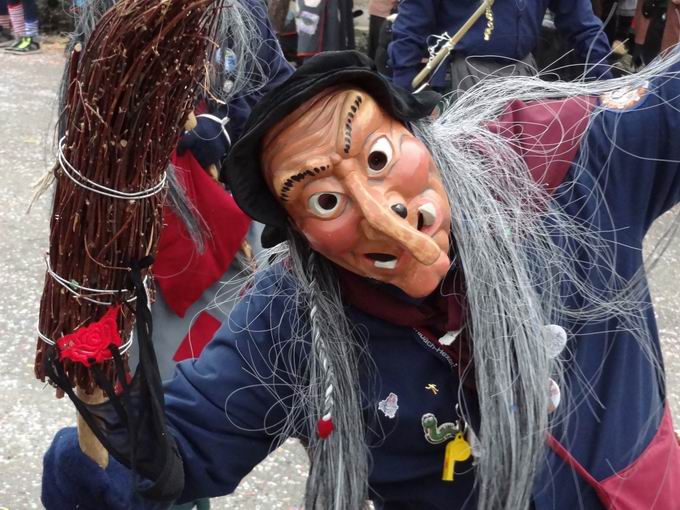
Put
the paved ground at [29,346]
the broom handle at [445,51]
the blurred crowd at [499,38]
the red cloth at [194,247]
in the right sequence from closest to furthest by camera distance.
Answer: the broom handle at [445,51] → the red cloth at [194,247] → the paved ground at [29,346] → the blurred crowd at [499,38]

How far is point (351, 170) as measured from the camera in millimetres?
1286

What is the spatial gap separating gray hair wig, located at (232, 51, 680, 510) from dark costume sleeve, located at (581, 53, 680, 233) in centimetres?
5

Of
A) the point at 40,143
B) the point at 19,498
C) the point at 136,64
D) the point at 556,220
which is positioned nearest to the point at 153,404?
the point at 136,64

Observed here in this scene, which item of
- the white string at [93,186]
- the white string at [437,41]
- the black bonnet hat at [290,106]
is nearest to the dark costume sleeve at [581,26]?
the white string at [437,41]

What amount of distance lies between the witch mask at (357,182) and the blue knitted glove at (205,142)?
0.85 metres

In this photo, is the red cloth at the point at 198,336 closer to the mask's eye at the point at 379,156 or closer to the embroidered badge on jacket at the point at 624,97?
the mask's eye at the point at 379,156

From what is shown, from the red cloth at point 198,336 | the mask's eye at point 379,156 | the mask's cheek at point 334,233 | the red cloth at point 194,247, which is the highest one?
the mask's eye at point 379,156

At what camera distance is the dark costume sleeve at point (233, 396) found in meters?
1.41

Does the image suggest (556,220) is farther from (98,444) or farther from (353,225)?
(98,444)

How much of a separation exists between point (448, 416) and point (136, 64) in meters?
0.74

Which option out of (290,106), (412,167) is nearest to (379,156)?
(412,167)

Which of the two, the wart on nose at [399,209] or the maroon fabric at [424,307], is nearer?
the wart on nose at [399,209]

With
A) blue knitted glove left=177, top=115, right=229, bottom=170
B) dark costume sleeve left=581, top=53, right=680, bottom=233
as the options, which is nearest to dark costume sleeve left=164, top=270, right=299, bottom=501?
dark costume sleeve left=581, top=53, right=680, bottom=233

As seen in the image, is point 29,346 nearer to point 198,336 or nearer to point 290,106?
point 198,336
